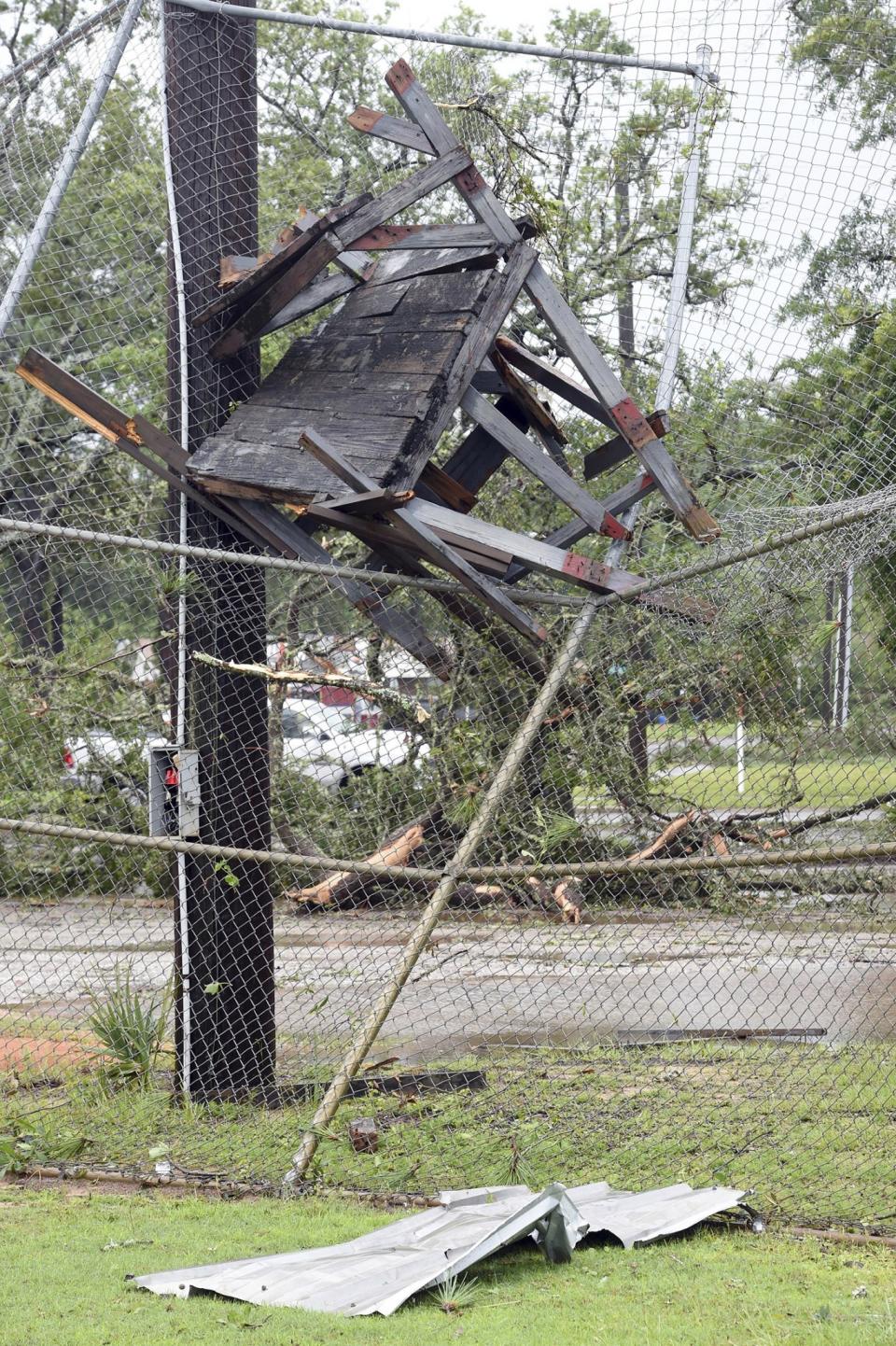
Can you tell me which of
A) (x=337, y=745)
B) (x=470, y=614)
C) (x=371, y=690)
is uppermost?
(x=470, y=614)

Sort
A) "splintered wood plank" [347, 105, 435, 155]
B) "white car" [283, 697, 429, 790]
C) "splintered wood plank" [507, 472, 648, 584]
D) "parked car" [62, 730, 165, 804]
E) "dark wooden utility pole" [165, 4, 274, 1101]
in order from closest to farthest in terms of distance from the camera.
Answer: "splintered wood plank" [347, 105, 435, 155], "splintered wood plank" [507, 472, 648, 584], "dark wooden utility pole" [165, 4, 274, 1101], "white car" [283, 697, 429, 790], "parked car" [62, 730, 165, 804]

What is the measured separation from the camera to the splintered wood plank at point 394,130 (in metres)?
5.21

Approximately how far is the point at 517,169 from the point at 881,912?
5.51 meters

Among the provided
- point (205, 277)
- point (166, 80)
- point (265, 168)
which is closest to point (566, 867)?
point (205, 277)

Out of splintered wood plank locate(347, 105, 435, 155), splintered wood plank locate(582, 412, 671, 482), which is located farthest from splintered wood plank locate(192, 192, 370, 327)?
splintered wood plank locate(582, 412, 671, 482)

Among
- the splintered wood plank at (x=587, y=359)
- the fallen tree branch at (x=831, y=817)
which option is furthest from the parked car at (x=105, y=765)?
the splintered wood plank at (x=587, y=359)

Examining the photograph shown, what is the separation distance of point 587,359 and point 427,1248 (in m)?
3.37

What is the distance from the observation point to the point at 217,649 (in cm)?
598

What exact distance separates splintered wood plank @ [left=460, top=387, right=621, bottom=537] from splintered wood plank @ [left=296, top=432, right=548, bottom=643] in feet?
1.32

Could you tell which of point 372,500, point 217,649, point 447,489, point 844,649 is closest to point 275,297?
point 447,489

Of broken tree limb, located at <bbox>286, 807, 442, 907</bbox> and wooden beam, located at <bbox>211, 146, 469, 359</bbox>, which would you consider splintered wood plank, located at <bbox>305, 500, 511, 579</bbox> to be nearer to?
wooden beam, located at <bbox>211, 146, 469, 359</bbox>

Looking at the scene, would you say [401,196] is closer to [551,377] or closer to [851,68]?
[551,377]

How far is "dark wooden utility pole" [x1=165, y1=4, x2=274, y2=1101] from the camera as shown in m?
5.86

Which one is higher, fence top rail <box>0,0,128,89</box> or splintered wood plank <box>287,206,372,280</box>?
fence top rail <box>0,0,128,89</box>
